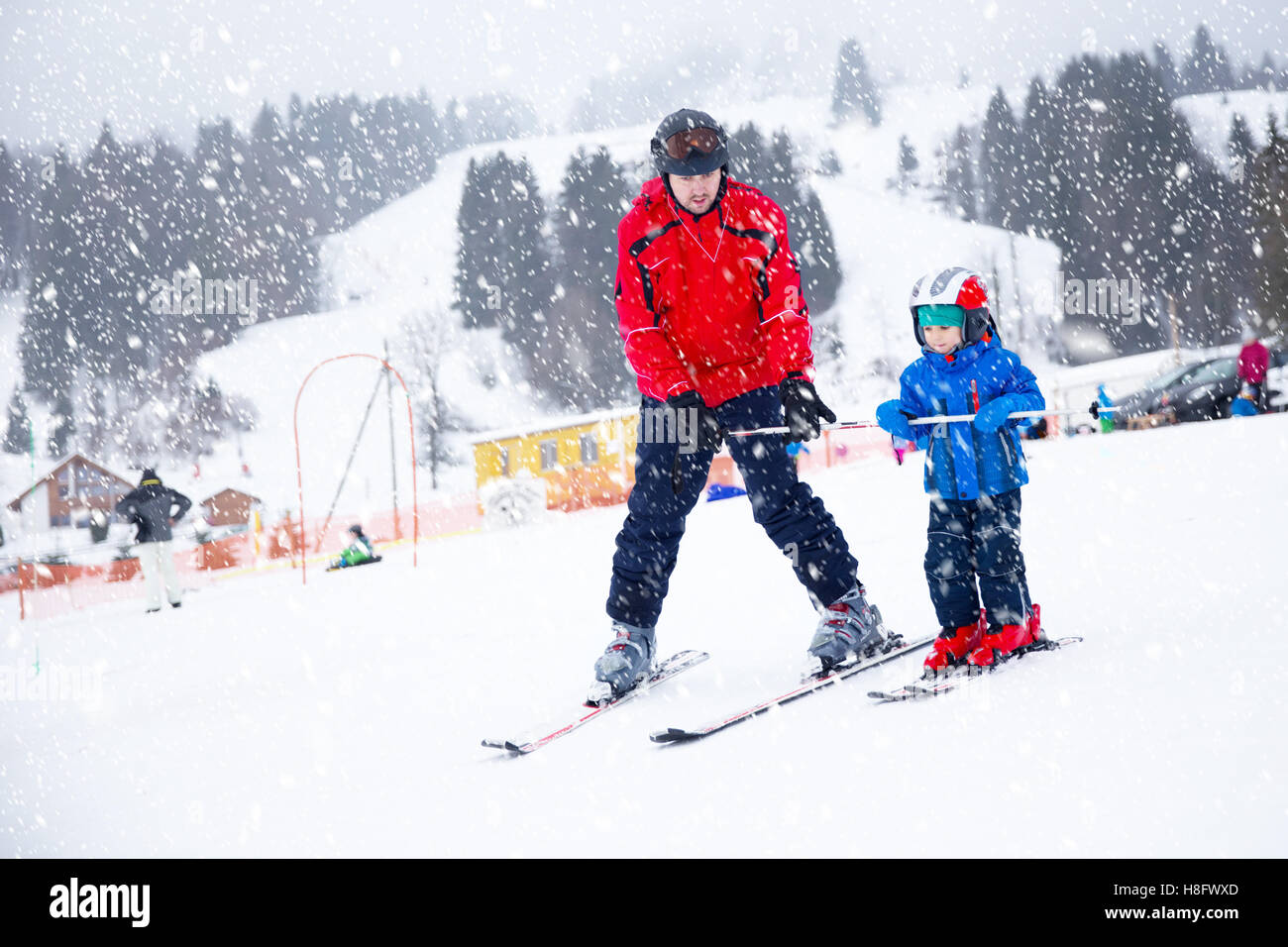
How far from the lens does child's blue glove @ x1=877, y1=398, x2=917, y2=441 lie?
2885mm

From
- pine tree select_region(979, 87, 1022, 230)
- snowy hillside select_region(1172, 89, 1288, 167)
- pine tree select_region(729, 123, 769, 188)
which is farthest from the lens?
snowy hillside select_region(1172, 89, 1288, 167)

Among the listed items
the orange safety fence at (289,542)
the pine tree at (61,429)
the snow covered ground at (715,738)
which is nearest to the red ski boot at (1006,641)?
the snow covered ground at (715,738)

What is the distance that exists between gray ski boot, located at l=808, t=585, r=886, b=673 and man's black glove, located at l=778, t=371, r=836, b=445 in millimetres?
572

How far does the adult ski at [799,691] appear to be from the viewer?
2.32 m

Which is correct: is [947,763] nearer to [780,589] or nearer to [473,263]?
[780,589]

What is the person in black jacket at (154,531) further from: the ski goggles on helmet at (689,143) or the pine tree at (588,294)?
the pine tree at (588,294)

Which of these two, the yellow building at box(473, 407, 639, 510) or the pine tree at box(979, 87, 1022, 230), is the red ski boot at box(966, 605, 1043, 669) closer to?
the yellow building at box(473, 407, 639, 510)

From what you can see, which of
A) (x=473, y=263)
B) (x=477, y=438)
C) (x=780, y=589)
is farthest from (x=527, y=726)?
(x=473, y=263)

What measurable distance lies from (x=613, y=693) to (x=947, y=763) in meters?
1.25

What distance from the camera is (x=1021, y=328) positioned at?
171 ft

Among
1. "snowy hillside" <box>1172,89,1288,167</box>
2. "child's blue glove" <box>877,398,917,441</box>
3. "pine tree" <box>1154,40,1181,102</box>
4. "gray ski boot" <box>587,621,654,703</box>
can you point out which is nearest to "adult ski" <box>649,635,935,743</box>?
"gray ski boot" <box>587,621,654,703</box>

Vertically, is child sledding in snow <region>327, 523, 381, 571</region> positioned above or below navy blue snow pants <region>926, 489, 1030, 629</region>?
Answer: below

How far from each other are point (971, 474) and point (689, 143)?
1314 mm

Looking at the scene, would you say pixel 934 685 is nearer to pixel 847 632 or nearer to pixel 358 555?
pixel 847 632
